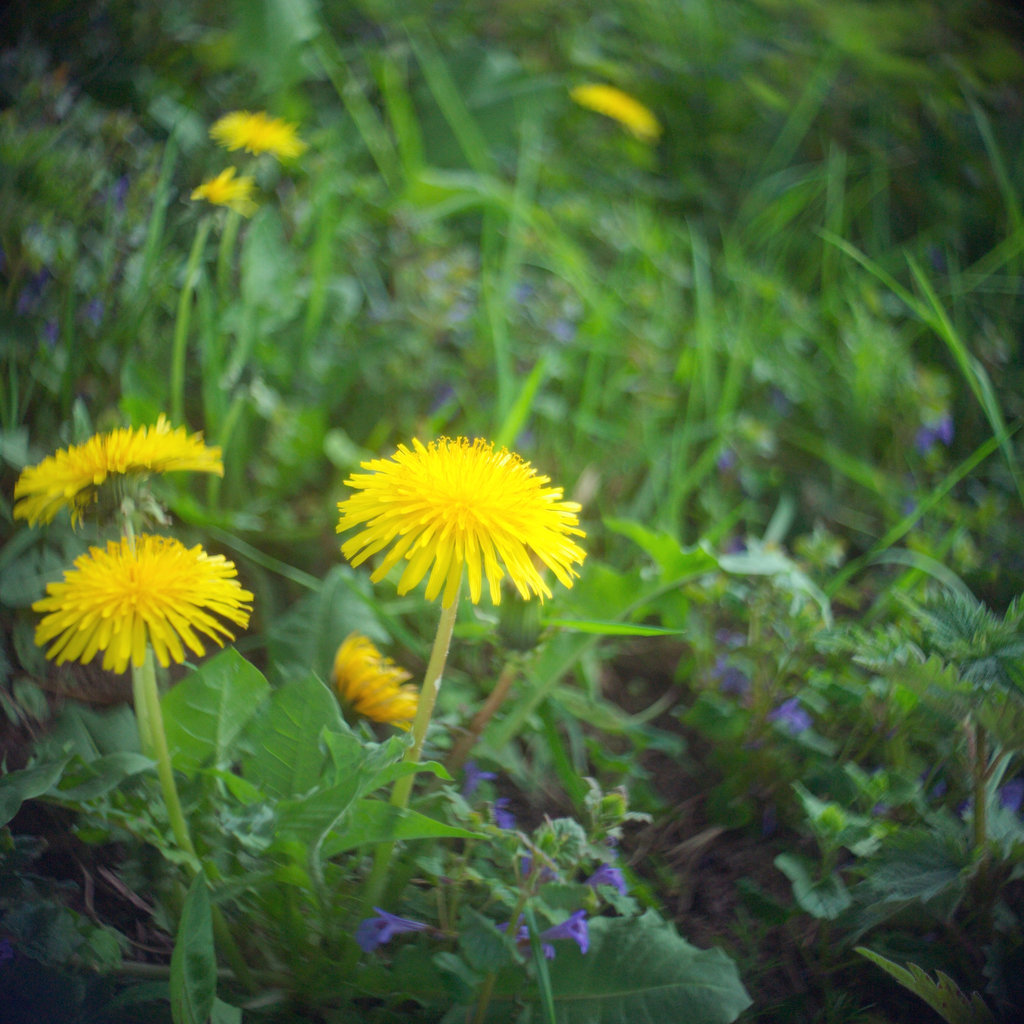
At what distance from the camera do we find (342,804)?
709 mm

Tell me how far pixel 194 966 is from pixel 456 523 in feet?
1.51

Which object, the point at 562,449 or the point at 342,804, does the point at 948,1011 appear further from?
the point at 562,449

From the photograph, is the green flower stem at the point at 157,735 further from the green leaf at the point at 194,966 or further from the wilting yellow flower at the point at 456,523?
the wilting yellow flower at the point at 456,523

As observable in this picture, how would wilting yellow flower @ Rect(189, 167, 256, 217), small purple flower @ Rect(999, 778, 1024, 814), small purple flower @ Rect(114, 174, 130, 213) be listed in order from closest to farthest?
small purple flower @ Rect(999, 778, 1024, 814) < wilting yellow flower @ Rect(189, 167, 256, 217) < small purple flower @ Rect(114, 174, 130, 213)

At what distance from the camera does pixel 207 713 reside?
86cm

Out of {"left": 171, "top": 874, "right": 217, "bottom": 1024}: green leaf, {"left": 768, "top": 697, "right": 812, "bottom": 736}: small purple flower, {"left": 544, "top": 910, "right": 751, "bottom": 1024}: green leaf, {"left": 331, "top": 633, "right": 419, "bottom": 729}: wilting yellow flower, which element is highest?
{"left": 331, "top": 633, "right": 419, "bottom": 729}: wilting yellow flower

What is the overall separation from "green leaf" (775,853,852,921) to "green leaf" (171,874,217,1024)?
632 millimetres

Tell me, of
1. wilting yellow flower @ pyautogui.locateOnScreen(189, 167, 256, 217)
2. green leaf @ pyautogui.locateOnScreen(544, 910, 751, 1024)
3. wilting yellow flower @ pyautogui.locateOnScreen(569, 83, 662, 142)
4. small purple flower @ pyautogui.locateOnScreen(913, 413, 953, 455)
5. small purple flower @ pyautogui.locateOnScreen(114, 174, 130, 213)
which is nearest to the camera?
green leaf @ pyautogui.locateOnScreen(544, 910, 751, 1024)

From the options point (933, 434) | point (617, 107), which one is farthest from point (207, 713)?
point (617, 107)

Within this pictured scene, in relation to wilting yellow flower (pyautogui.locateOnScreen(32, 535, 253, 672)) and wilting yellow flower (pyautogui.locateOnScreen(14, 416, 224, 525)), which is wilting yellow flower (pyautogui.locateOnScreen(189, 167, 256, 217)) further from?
wilting yellow flower (pyautogui.locateOnScreen(32, 535, 253, 672))

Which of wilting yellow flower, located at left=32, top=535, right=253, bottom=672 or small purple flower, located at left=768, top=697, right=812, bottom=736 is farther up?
wilting yellow flower, located at left=32, top=535, right=253, bottom=672

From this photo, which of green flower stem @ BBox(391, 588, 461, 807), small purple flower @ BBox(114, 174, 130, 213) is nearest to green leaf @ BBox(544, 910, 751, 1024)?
green flower stem @ BBox(391, 588, 461, 807)

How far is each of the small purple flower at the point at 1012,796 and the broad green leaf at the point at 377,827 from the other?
793mm

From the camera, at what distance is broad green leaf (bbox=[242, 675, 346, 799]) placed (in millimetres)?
810
